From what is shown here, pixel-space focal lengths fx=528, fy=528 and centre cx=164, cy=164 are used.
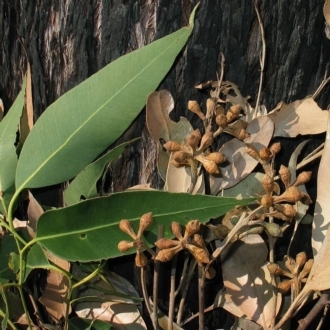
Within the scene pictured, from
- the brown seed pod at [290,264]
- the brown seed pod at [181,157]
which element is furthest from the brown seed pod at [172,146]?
the brown seed pod at [290,264]

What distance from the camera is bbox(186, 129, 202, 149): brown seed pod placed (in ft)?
2.26

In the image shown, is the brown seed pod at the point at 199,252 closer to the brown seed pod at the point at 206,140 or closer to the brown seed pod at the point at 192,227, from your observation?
the brown seed pod at the point at 192,227

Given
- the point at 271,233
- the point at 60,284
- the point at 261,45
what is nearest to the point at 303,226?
the point at 271,233

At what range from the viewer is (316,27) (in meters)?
0.71

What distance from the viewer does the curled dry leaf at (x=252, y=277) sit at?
0.73 m

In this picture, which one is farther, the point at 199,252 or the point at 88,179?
the point at 88,179

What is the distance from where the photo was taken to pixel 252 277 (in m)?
0.74

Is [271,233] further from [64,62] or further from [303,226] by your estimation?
[64,62]

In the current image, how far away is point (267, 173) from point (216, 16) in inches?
8.5

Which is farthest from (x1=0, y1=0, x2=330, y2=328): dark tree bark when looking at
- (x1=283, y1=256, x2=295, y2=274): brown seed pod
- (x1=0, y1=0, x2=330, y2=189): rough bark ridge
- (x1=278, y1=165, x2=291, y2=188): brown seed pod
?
(x1=283, y1=256, x2=295, y2=274): brown seed pod

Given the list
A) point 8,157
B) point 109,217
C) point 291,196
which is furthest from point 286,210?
point 8,157

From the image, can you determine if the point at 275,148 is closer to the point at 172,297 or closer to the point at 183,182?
the point at 183,182

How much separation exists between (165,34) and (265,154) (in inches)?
8.1

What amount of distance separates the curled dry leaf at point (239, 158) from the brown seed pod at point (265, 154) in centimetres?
4
